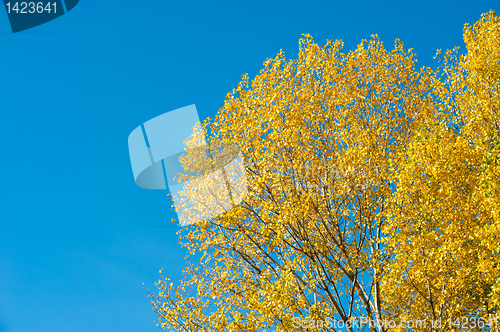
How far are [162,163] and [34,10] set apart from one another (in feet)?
44.7

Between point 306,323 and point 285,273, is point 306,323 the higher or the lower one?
the lower one

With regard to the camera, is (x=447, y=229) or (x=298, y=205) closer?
(x=447, y=229)

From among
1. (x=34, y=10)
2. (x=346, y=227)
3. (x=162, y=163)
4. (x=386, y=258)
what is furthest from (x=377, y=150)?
(x=34, y=10)

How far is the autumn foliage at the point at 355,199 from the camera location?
10133mm

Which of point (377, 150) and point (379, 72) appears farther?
point (379, 72)

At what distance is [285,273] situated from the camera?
11484 mm

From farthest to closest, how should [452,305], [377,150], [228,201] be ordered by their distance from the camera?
1. [377,150]
2. [228,201]
3. [452,305]

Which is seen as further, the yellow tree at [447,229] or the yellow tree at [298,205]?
the yellow tree at [298,205]

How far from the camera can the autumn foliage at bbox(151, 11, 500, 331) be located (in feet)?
33.2

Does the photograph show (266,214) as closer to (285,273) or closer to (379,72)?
(285,273)

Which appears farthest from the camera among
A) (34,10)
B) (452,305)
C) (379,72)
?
(34,10)

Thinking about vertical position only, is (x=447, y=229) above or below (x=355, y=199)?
below

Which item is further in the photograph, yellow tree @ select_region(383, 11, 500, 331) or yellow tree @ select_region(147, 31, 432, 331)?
yellow tree @ select_region(147, 31, 432, 331)

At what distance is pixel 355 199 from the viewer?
45.2 feet
